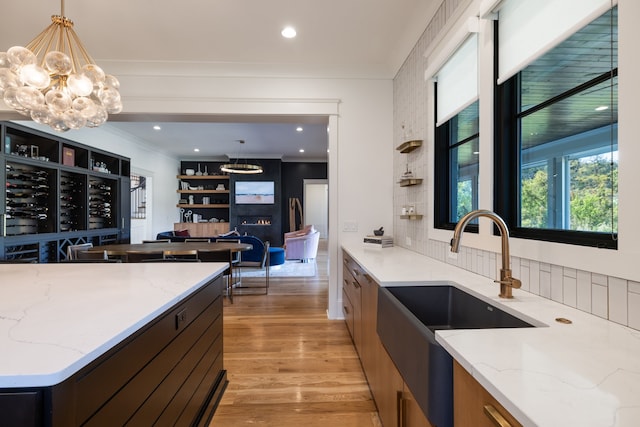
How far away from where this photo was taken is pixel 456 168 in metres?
2.34

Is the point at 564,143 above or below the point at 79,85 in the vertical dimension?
below

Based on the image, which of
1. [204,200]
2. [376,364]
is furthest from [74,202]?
[376,364]

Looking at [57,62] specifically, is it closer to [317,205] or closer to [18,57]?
[18,57]

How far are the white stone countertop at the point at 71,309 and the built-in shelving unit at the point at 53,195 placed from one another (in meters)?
2.69

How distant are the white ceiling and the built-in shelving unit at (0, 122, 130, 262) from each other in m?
1.51

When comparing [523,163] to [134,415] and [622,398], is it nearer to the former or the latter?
[622,398]

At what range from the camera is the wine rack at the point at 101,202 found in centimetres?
511

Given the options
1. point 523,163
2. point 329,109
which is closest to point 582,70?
point 523,163

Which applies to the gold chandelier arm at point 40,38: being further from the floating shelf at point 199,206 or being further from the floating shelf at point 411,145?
the floating shelf at point 199,206

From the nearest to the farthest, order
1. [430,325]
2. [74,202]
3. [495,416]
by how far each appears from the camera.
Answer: [495,416]
[430,325]
[74,202]

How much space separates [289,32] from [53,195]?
4025 millimetres

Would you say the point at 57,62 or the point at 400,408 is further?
the point at 57,62

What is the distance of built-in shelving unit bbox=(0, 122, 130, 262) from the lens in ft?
12.0

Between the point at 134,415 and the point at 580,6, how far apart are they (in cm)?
219
